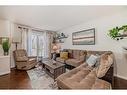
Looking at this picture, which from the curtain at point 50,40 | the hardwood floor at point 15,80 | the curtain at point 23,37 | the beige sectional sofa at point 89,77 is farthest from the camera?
the curtain at point 50,40

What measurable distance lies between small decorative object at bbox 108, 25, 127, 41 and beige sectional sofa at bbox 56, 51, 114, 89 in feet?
0.82

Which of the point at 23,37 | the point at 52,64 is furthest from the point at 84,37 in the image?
the point at 23,37

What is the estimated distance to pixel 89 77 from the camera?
60.8 inches

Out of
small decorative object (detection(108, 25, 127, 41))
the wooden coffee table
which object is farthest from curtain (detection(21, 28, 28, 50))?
small decorative object (detection(108, 25, 127, 41))

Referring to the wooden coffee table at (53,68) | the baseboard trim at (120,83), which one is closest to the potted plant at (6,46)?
the wooden coffee table at (53,68)

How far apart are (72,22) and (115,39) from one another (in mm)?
657

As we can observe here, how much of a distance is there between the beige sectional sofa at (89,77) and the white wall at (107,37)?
0.36 feet

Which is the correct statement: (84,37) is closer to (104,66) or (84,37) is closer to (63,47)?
(63,47)

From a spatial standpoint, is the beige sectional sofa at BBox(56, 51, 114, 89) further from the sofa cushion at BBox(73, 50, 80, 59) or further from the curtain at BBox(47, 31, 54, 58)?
the curtain at BBox(47, 31, 54, 58)

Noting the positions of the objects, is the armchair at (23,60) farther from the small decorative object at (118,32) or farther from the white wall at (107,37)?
the small decorative object at (118,32)

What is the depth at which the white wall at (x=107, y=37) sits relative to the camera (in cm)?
154

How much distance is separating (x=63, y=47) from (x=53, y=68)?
0.39 meters

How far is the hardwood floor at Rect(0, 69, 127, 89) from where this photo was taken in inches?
58.2

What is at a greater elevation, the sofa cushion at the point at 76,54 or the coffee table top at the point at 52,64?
the sofa cushion at the point at 76,54
